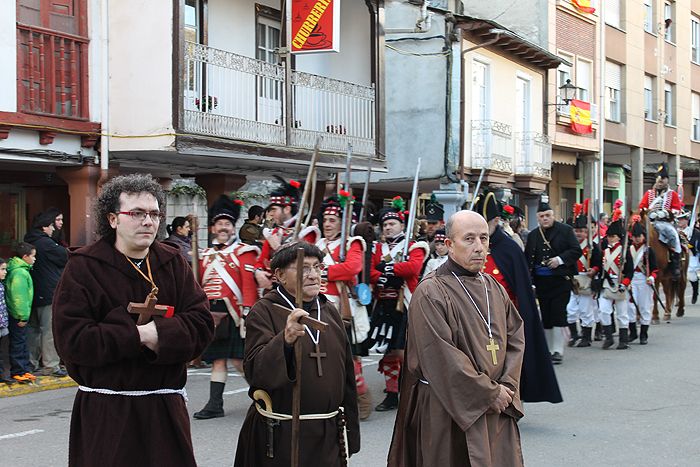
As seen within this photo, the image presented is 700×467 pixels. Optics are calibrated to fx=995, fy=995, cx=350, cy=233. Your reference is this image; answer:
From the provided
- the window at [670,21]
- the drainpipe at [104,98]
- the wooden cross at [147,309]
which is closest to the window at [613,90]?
the window at [670,21]

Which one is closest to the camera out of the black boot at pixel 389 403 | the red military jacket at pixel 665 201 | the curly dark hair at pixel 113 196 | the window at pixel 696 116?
the curly dark hair at pixel 113 196

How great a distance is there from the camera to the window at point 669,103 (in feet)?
121

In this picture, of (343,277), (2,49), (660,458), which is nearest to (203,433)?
(343,277)

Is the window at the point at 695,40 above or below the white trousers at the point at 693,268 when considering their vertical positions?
above

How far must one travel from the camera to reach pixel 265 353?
469 cm

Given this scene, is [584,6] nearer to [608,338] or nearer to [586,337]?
[586,337]

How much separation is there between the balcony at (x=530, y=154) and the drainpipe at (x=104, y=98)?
1535 centimetres

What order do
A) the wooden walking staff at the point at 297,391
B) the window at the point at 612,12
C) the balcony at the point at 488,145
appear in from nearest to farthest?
the wooden walking staff at the point at 297,391 → the balcony at the point at 488,145 → the window at the point at 612,12

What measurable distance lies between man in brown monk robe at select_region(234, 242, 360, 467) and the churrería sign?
1132 centimetres

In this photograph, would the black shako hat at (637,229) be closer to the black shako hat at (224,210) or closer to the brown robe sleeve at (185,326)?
the black shako hat at (224,210)

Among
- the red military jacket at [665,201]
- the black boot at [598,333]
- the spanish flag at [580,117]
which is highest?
the spanish flag at [580,117]

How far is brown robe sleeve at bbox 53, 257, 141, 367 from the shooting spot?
392 centimetres

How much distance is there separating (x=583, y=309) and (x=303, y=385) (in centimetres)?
995

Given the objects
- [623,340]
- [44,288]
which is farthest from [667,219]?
[44,288]
